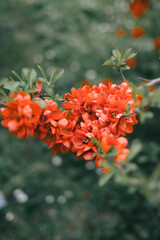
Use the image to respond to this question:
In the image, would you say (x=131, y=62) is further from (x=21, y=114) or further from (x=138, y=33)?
(x=21, y=114)

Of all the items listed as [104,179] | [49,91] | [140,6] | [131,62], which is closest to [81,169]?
[131,62]

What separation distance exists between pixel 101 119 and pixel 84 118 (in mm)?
64

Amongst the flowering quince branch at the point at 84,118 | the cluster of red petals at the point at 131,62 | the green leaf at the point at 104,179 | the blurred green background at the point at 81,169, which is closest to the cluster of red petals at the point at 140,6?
the blurred green background at the point at 81,169

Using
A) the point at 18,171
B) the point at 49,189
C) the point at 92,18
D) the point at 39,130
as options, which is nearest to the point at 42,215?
the point at 49,189

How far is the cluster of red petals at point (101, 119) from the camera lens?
2.51 ft

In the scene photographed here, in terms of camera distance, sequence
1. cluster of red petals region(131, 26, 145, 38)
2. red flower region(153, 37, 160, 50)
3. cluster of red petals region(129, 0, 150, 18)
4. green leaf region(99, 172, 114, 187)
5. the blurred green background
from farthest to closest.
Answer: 1. cluster of red petals region(131, 26, 145, 38)
2. red flower region(153, 37, 160, 50)
3. cluster of red petals region(129, 0, 150, 18)
4. the blurred green background
5. green leaf region(99, 172, 114, 187)

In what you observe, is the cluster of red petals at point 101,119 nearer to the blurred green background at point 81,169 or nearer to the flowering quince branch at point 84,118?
the flowering quince branch at point 84,118

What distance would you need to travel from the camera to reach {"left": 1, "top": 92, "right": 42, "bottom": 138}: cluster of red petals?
0.71m

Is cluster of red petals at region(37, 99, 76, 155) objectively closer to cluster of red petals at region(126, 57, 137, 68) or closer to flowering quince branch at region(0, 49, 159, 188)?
flowering quince branch at region(0, 49, 159, 188)

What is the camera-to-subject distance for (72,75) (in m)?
3.42

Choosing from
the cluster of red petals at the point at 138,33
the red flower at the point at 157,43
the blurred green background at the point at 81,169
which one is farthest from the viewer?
the cluster of red petals at the point at 138,33

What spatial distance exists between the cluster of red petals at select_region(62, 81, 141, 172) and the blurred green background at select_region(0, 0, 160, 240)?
1.04m

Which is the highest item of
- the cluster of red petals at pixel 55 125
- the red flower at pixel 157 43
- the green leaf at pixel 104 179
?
the cluster of red petals at pixel 55 125

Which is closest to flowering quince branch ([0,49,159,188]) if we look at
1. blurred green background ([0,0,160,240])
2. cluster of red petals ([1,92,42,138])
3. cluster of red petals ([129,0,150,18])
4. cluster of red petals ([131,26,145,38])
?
cluster of red petals ([1,92,42,138])
